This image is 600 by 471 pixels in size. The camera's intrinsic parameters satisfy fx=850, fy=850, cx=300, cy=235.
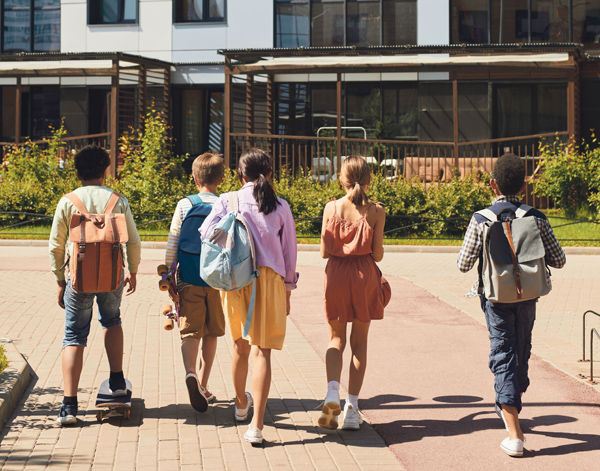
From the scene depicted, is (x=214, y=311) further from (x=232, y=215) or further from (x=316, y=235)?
(x=316, y=235)

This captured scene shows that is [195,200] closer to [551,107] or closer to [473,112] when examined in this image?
[473,112]

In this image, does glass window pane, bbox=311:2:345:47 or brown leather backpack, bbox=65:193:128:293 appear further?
glass window pane, bbox=311:2:345:47

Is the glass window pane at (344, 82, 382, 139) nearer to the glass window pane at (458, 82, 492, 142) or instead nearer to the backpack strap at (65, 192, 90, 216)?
the glass window pane at (458, 82, 492, 142)

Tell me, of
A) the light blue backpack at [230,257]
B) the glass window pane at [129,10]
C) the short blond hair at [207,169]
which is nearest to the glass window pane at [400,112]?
the glass window pane at [129,10]

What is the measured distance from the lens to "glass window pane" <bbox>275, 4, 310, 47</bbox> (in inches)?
1010

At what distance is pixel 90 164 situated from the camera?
5609 mm

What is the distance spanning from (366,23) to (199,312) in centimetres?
2090

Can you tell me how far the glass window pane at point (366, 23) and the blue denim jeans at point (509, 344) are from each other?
21063 mm

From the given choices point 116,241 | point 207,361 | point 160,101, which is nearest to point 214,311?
point 207,361

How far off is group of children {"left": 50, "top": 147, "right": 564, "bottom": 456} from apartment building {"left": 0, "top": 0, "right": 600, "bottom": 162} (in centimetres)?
1667

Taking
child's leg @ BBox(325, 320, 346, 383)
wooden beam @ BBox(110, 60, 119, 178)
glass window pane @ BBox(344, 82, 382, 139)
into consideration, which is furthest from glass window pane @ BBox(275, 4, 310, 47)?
child's leg @ BBox(325, 320, 346, 383)

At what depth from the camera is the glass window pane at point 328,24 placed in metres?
25.5

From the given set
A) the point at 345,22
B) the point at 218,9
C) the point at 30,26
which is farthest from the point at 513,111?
the point at 30,26

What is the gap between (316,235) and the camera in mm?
18219
